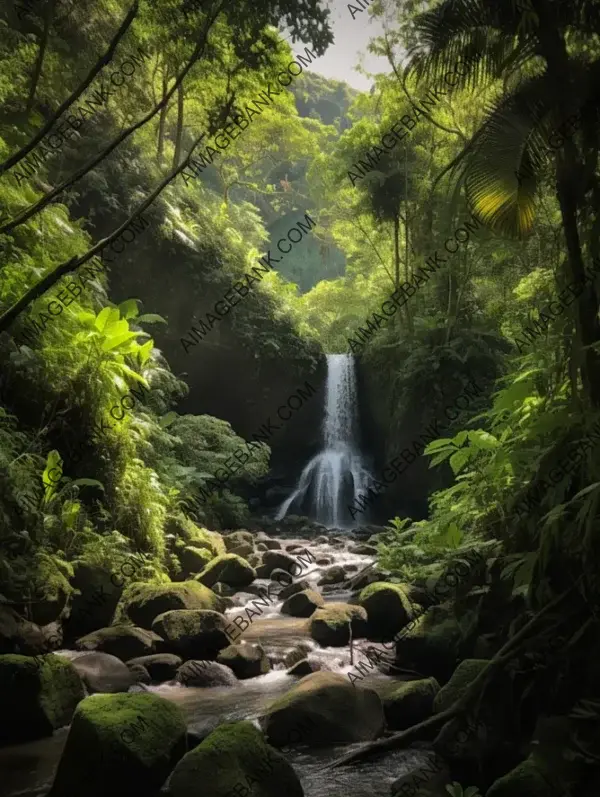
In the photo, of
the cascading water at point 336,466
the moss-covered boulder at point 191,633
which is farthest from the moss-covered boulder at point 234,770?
the cascading water at point 336,466

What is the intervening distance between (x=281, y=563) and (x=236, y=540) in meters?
1.75

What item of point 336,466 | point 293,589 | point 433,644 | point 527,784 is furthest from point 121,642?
point 336,466

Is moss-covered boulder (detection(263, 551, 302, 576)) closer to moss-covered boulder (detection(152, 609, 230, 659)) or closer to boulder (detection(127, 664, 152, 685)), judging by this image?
moss-covered boulder (detection(152, 609, 230, 659))

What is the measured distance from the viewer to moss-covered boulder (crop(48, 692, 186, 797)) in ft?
11.9

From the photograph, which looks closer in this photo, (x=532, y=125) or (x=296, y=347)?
(x=532, y=125)

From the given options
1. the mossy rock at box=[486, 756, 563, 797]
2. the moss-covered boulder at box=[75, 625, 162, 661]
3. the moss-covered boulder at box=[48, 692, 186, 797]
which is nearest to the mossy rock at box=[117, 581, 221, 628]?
the moss-covered boulder at box=[75, 625, 162, 661]

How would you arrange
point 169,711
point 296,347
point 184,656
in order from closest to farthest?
point 169,711 → point 184,656 → point 296,347

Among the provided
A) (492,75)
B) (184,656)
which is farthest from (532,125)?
(184,656)

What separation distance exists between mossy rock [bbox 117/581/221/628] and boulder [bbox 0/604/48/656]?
138cm

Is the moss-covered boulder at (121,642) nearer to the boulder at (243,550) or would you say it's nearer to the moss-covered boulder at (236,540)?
the boulder at (243,550)

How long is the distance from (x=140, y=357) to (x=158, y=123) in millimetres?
12579

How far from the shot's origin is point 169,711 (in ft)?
13.6

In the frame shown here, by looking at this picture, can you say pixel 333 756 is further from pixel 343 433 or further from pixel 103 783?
pixel 343 433

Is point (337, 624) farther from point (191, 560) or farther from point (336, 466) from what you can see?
point (336, 466)
